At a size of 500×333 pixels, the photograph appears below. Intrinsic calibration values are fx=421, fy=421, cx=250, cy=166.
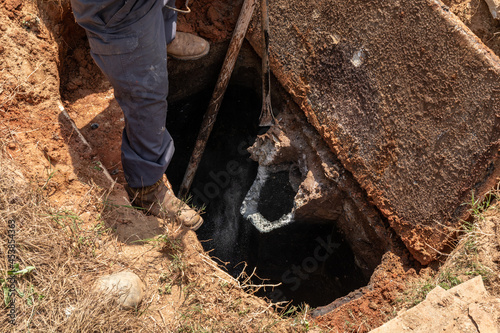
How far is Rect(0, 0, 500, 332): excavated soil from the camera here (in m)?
2.07

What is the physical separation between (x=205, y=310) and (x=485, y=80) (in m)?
1.70

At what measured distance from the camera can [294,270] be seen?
10.3ft

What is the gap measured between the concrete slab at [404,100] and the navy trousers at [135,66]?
104cm

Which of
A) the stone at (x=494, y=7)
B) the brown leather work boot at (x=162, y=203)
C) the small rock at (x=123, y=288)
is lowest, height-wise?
the brown leather work boot at (x=162, y=203)

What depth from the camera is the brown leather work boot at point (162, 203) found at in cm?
228

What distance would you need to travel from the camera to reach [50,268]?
1.77 meters

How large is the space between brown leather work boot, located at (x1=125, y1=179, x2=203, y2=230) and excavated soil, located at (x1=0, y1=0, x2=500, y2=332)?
0.31ft

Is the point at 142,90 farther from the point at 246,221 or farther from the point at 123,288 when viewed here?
the point at 246,221

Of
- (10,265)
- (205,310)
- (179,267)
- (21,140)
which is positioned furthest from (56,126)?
(205,310)

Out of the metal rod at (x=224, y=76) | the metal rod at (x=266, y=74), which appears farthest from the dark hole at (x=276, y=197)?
the metal rod at (x=224, y=76)

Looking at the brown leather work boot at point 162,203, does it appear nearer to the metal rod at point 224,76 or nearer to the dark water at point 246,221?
the dark water at point 246,221

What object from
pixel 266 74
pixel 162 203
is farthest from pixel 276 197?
pixel 162 203

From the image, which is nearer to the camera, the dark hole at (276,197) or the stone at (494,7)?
the stone at (494,7)

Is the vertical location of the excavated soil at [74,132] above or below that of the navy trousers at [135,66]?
below
